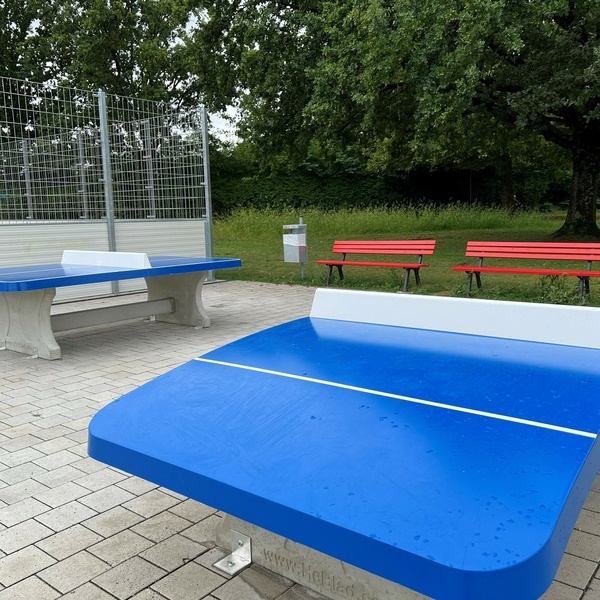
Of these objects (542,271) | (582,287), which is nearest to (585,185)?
(542,271)

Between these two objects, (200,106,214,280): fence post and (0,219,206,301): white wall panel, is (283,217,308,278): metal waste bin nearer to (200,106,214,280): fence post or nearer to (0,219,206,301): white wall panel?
(200,106,214,280): fence post

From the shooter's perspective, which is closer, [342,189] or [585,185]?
[585,185]

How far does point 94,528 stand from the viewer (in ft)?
8.57

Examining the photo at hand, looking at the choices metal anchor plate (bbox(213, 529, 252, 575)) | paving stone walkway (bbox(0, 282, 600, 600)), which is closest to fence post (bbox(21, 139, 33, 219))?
paving stone walkway (bbox(0, 282, 600, 600))

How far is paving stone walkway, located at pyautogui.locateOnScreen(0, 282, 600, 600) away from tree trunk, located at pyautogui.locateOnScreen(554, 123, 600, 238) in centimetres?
1328

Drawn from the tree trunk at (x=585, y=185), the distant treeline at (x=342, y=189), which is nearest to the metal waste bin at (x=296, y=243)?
the tree trunk at (x=585, y=185)

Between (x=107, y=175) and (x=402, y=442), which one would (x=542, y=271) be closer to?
(x=107, y=175)

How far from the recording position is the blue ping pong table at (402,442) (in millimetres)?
1291

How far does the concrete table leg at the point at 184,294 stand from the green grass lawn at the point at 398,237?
124 inches

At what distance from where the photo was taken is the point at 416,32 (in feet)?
33.8

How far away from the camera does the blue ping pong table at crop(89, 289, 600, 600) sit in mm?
1291

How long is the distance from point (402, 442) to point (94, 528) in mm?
1589

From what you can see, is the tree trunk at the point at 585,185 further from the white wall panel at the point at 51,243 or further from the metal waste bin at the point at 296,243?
the white wall panel at the point at 51,243

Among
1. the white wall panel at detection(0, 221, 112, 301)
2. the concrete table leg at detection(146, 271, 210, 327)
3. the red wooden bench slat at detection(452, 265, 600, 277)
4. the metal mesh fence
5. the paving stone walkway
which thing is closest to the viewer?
the paving stone walkway
